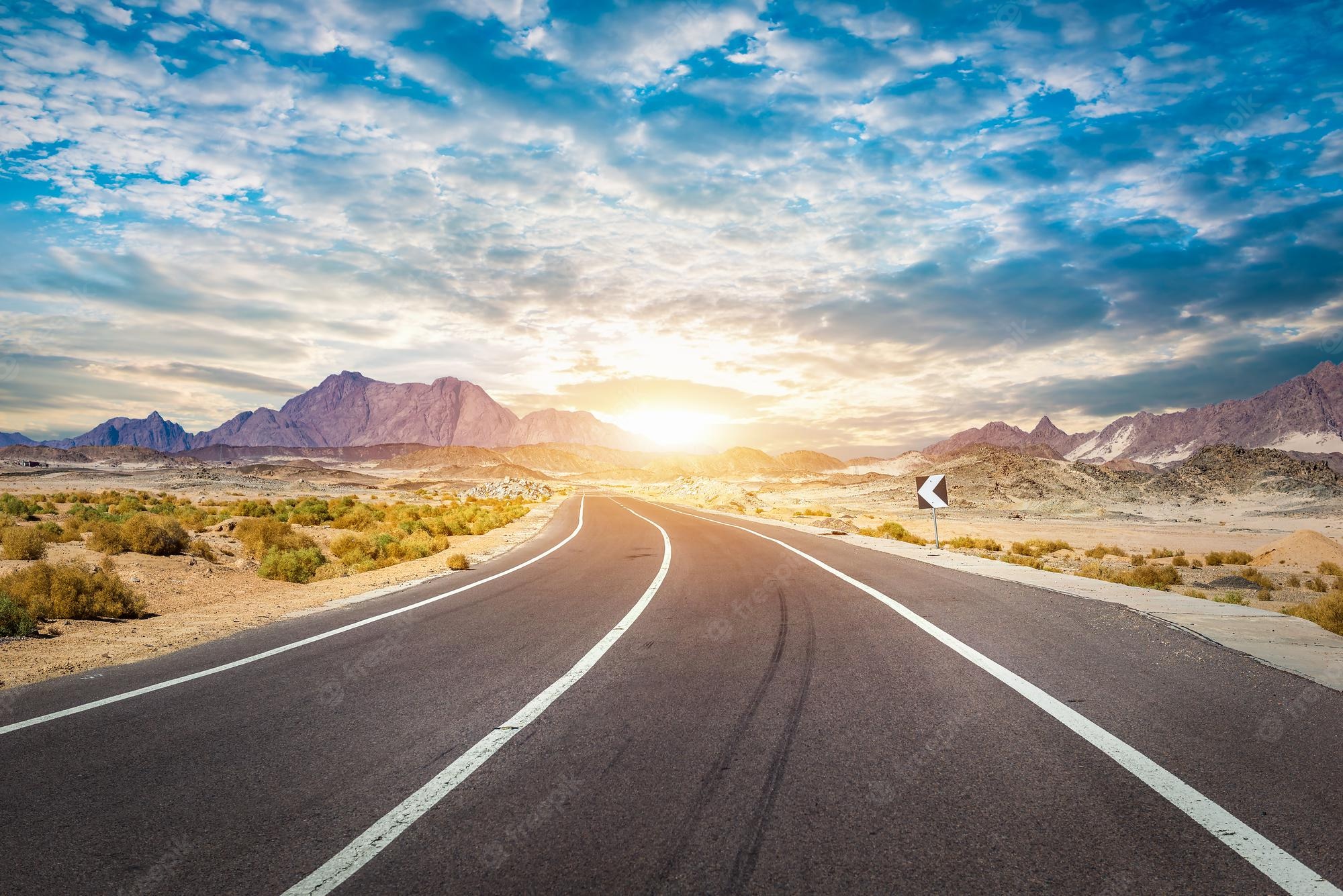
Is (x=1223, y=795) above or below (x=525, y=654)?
above

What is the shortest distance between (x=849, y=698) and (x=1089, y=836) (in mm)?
2186

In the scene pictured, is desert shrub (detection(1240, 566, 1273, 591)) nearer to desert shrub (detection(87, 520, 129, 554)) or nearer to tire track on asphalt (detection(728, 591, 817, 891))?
tire track on asphalt (detection(728, 591, 817, 891))

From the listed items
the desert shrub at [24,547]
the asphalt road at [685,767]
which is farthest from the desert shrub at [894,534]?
the desert shrub at [24,547]

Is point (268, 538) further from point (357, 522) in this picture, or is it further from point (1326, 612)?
point (1326, 612)

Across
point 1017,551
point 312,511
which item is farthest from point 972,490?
point 312,511

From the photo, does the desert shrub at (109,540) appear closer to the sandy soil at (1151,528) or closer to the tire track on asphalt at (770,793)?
the tire track on asphalt at (770,793)

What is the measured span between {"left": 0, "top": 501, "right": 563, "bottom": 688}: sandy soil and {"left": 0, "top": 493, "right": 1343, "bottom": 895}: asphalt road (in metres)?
0.99

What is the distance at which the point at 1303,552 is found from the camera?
2039 centimetres

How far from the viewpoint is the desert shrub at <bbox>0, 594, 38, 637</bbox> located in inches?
336

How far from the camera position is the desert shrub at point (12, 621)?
8523 millimetres

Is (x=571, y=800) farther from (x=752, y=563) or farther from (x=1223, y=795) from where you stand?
(x=752, y=563)

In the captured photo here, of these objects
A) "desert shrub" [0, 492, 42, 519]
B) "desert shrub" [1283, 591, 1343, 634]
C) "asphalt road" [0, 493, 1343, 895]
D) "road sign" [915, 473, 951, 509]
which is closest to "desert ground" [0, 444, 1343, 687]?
"desert shrub" [0, 492, 42, 519]

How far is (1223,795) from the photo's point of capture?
3.37m

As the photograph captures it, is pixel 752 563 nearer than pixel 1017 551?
Yes
